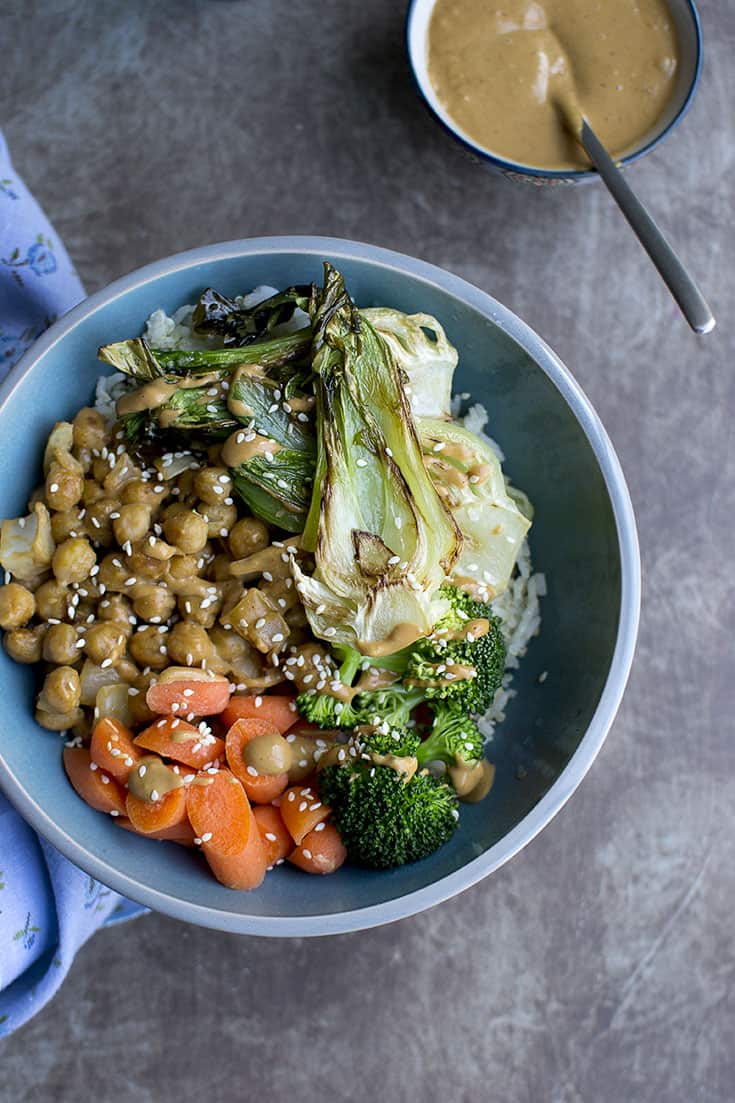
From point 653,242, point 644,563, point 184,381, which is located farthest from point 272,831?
point 653,242

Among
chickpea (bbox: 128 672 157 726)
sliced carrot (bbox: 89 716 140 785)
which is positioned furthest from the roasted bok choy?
sliced carrot (bbox: 89 716 140 785)

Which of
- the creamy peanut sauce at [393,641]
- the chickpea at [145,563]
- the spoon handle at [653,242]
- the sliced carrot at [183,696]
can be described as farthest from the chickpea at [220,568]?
the spoon handle at [653,242]

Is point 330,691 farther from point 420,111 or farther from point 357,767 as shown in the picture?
point 420,111

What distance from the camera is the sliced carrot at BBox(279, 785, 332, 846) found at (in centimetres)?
206

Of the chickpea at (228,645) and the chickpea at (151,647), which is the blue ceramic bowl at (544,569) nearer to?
the chickpea at (151,647)

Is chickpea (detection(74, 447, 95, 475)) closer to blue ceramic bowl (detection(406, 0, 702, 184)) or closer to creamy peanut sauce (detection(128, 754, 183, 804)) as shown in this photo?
creamy peanut sauce (detection(128, 754, 183, 804))

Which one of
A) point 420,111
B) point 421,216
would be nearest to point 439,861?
point 421,216

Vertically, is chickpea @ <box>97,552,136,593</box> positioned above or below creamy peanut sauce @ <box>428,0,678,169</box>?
below

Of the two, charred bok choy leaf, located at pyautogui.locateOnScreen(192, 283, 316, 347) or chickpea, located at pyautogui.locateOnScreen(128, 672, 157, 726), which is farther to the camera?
charred bok choy leaf, located at pyautogui.locateOnScreen(192, 283, 316, 347)

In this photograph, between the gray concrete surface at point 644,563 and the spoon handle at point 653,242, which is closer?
the spoon handle at point 653,242

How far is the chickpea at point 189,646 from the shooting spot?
2051 millimetres

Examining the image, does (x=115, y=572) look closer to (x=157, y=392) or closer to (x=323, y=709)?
(x=157, y=392)

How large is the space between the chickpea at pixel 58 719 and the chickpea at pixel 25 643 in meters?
0.11

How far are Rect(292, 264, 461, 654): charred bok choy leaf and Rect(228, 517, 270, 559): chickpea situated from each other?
0.12 meters
